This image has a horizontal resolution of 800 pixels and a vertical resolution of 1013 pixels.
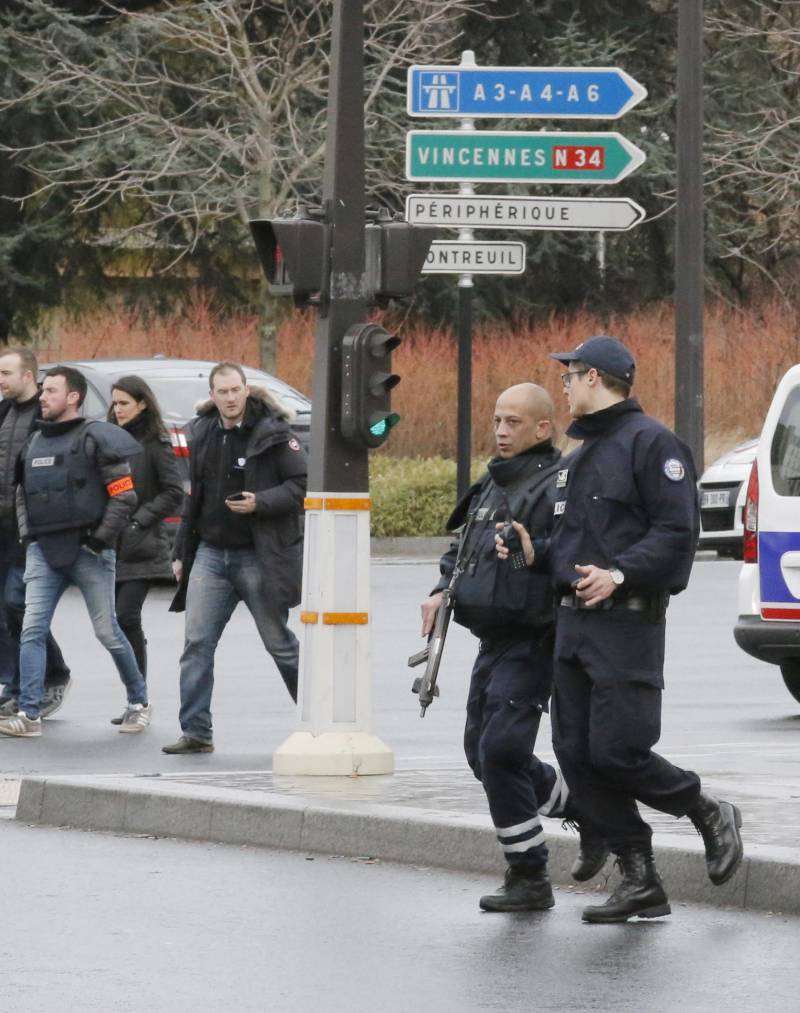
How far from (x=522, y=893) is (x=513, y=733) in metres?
0.48

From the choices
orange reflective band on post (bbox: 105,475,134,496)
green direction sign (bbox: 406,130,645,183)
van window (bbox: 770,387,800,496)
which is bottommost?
orange reflective band on post (bbox: 105,475,134,496)

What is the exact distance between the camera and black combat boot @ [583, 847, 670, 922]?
282 inches

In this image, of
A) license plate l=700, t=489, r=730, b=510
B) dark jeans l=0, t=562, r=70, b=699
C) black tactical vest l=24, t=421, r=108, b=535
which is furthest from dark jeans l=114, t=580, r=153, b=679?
license plate l=700, t=489, r=730, b=510

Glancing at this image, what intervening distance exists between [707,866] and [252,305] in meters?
28.7

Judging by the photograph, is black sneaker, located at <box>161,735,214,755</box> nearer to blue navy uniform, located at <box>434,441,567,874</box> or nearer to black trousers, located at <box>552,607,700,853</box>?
blue navy uniform, located at <box>434,441,567,874</box>

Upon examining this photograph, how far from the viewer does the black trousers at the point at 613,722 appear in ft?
23.0

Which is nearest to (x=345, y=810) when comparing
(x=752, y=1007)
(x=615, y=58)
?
(x=752, y=1007)

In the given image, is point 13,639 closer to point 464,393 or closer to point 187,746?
point 187,746

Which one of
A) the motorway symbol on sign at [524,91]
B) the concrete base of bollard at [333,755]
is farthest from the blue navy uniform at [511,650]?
the motorway symbol on sign at [524,91]

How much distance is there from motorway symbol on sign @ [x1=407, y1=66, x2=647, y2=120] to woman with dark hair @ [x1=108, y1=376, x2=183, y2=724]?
5742mm

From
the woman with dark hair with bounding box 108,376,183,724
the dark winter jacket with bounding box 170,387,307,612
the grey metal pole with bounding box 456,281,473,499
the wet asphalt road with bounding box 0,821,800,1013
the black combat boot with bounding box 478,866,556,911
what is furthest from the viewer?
the grey metal pole with bounding box 456,281,473,499

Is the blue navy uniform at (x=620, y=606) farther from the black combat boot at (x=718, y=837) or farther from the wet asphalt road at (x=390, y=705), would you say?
the wet asphalt road at (x=390, y=705)

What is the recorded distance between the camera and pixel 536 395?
7609mm

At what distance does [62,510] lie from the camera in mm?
11758
